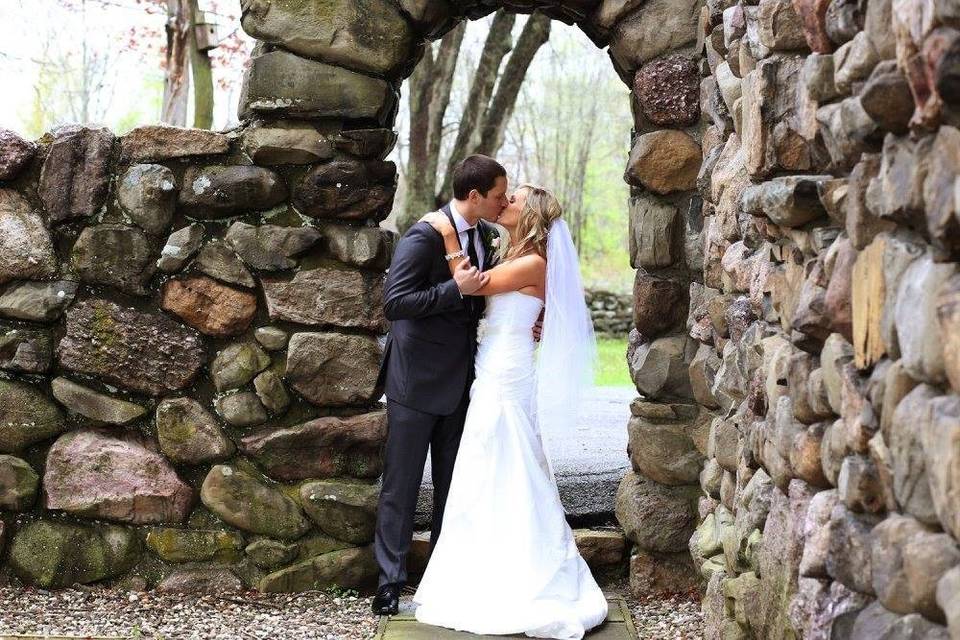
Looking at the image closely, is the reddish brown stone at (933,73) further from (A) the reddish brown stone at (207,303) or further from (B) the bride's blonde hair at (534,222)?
(A) the reddish brown stone at (207,303)

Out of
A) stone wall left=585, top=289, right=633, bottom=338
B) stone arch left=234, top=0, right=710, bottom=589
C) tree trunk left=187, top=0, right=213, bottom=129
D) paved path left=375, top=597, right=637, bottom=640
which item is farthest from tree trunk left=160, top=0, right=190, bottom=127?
stone wall left=585, top=289, right=633, bottom=338

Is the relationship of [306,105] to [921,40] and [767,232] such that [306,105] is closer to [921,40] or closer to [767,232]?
[767,232]

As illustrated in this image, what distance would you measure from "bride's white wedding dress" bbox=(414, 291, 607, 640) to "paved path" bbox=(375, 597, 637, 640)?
4 centimetres

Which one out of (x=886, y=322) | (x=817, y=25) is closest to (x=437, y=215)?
(x=817, y=25)

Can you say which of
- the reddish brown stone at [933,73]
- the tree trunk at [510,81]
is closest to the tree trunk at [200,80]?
the tree trunk at [510,81]

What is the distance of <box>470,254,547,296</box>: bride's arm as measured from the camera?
14.9ft

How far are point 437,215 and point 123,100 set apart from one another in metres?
18.8

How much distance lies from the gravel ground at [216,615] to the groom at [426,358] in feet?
0.83

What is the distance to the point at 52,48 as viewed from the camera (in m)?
19.4

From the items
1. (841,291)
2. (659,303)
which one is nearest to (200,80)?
(659,303)

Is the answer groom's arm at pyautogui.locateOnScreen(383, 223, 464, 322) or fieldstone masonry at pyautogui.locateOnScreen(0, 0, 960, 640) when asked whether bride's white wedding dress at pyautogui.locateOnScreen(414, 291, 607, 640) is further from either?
fieldstone masonry at pyautogui.locateOnScreen(0, 0, 960, 640)

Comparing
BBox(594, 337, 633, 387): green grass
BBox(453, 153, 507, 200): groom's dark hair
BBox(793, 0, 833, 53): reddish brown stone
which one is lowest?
BBox(594, 337, 633, 387): green grass

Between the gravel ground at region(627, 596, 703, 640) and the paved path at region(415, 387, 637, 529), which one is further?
the paved path at region(415, 387, 637, 529)

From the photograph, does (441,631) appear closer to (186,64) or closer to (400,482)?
(400,482)
